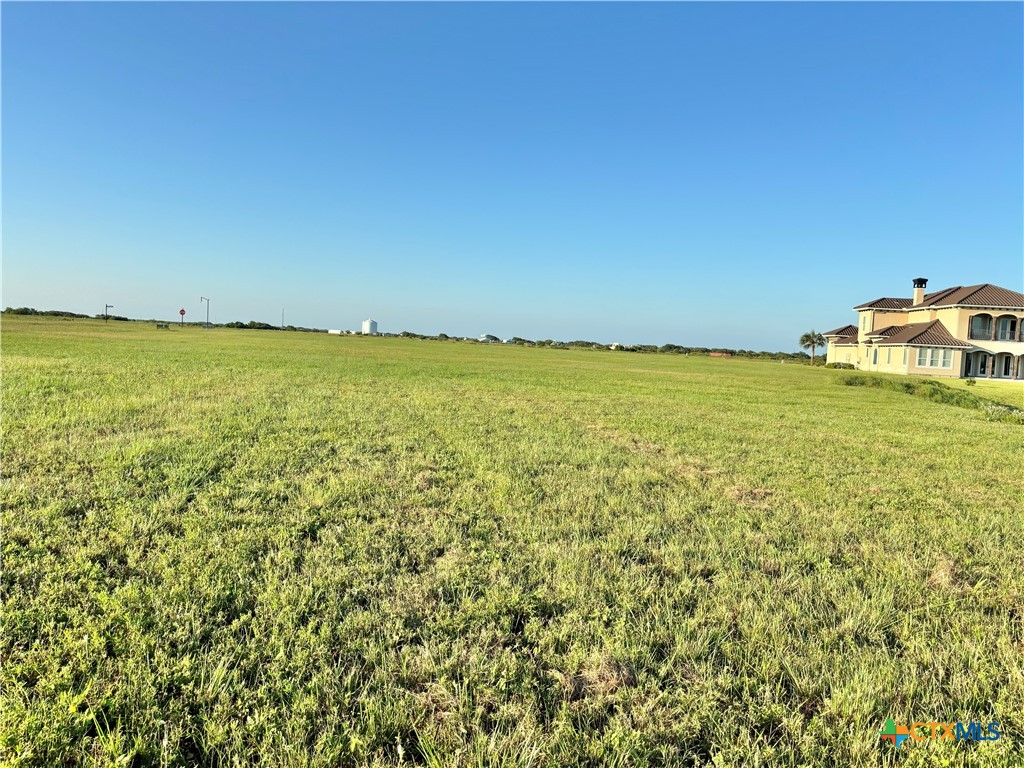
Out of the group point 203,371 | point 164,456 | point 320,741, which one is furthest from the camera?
point 203,371

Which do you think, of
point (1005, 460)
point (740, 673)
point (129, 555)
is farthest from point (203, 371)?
point (1005, 460)

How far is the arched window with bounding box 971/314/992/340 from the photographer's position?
45.0 m

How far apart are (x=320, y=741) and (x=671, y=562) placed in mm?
2886

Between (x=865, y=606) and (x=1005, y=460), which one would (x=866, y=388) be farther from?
(x=865, y=606)

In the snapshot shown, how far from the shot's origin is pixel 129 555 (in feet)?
12.1

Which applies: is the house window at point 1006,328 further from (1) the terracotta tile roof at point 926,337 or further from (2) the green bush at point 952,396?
(2) the green bush at point 952,396

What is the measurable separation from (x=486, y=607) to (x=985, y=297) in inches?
2443

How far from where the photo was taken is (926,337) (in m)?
44.2

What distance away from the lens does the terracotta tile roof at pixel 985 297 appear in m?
44.1

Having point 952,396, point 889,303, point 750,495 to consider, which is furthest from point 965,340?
point 750,495

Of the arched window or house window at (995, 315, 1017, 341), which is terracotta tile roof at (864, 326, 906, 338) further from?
house window at (995, 315, 1017, 341)

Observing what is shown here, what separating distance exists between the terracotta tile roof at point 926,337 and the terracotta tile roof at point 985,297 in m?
2.89

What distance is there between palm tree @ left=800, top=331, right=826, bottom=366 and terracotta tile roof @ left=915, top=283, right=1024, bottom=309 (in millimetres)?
23607

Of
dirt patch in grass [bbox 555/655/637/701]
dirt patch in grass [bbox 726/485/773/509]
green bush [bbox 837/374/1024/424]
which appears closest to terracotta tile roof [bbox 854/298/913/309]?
green bush [bbox 837/374/1024/424]
